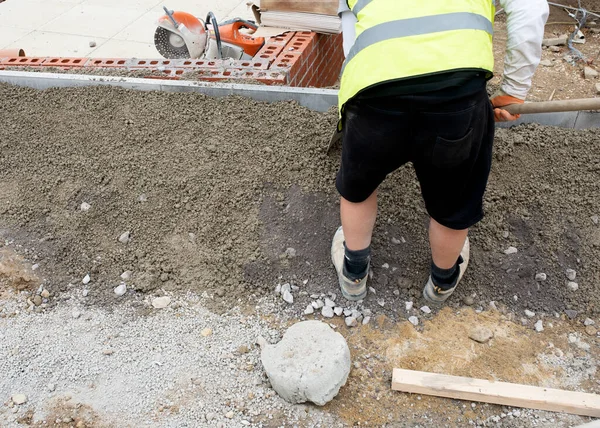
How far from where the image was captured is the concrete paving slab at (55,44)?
5.22 metres

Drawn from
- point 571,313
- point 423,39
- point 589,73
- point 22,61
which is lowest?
point 589,73

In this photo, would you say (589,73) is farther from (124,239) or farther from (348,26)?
(124,239)

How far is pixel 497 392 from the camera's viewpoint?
2092 millimetres

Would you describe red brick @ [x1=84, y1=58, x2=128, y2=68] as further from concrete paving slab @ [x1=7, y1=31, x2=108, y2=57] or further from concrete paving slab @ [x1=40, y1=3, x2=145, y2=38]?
concrete paving slab @ [x1=40, y1=3, x2=145, y2=38]

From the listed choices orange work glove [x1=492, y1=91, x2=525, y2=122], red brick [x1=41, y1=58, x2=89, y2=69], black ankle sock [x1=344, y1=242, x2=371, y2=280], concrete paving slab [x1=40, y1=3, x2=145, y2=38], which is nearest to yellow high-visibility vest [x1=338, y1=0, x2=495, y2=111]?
orange work glove [x1=492, y1=91, x2=525, y2=122]

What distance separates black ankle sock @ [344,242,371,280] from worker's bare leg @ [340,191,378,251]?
2cm

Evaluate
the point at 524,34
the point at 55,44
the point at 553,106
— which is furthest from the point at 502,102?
the point at 55,44

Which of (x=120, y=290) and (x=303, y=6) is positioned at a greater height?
(x=303, y=6)

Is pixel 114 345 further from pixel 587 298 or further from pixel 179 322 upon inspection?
pixel 587 298

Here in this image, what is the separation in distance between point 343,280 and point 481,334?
2.18 feet

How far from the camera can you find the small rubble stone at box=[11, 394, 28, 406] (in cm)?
214

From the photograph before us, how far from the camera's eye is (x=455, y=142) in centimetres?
176

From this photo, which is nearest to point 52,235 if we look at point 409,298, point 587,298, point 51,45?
point 409,298

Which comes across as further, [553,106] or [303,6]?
[303,6]
